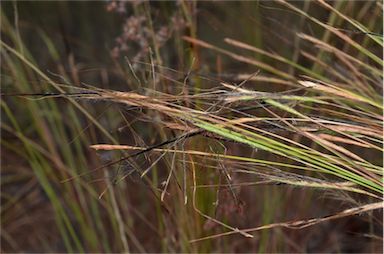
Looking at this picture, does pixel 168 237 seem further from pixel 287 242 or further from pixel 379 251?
pixel 379 251

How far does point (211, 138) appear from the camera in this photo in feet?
3.26

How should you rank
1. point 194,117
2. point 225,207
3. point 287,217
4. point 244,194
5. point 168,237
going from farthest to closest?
point 244,194
point 287,217
point 168,237
point 225,207
point 194,117

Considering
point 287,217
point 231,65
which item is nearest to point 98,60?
point 231,65

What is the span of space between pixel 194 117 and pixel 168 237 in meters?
0.53

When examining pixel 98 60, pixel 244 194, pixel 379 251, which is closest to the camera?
pixel 379 251

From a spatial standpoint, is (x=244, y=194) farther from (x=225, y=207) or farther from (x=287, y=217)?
(x=225, y=207)

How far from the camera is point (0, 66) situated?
164cm

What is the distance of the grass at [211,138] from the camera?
3.20ft

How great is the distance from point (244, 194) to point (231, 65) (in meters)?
0.37

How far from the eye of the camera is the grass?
3.20 ft

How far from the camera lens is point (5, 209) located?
194 cm

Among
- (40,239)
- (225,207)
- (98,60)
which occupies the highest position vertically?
(225,207)

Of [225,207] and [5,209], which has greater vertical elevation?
[225,207]

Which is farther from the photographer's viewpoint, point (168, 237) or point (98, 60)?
point (98, 60)
